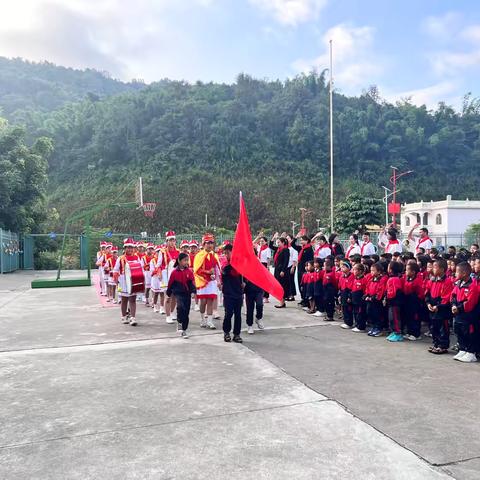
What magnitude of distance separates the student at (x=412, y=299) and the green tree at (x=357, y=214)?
3658 centimetres

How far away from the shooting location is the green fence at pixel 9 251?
23.6 metres

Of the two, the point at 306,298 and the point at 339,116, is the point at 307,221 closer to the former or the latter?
the point at 339,116

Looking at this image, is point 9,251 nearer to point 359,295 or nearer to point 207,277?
point 207,277

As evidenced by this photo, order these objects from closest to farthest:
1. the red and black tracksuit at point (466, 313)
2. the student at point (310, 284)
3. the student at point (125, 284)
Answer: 1. the red and black tracksuit at point (466, 313)
2. the student at point (125, 284)
3. the student at point (310, 284)

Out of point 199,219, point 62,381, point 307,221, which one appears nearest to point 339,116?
point 307,221

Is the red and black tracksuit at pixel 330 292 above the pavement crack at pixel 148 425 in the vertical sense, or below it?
above

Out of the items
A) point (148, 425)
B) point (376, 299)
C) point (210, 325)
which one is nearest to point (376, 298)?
point (376, 299)

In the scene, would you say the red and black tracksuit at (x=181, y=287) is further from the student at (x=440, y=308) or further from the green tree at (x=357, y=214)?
the green tree at (x=357, y=214)

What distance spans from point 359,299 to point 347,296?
1.05 ft

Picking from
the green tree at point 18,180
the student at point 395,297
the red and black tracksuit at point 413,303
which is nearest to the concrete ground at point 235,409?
A: the student at point 395,297

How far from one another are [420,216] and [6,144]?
47.0 m

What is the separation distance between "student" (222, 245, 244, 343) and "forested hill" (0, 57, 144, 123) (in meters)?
88.5

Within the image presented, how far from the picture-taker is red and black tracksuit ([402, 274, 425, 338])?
308 inches

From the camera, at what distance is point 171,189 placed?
69000 millimetres
